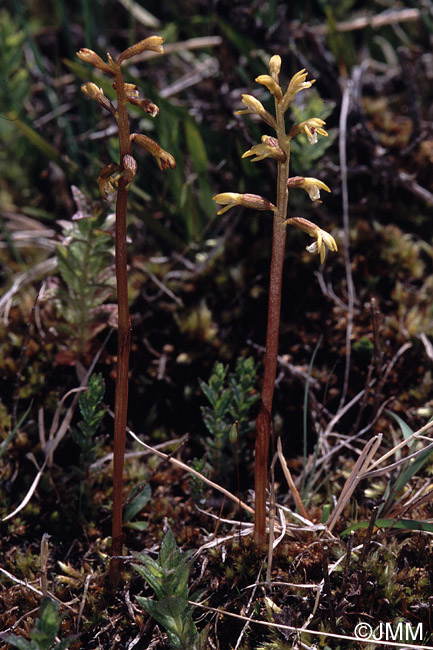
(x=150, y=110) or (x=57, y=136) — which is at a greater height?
(x=57, y=136)

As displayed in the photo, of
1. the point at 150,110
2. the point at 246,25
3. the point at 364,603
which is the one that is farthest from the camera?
the point at 246,25

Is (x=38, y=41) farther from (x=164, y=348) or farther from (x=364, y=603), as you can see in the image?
(x=364, y=603)

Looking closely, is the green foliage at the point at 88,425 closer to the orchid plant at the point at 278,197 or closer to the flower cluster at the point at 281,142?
the orchid plant at the point at 278,197

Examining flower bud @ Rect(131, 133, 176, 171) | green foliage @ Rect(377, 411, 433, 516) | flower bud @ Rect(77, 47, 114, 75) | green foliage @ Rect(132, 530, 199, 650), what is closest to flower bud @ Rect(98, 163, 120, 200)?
flower bud @ Rect(131, 133, 176, 171)

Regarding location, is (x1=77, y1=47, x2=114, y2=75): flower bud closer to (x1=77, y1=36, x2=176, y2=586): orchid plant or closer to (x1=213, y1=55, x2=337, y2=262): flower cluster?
(x1=77, y1=36, x2=176, y2=586): orchid plant

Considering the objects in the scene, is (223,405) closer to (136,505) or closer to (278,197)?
(136,505)

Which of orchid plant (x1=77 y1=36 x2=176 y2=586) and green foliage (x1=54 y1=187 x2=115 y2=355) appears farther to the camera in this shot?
green foliage (x1=54 y1=187 x2=115 y2=355)

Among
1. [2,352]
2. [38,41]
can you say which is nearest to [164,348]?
[2,352]
